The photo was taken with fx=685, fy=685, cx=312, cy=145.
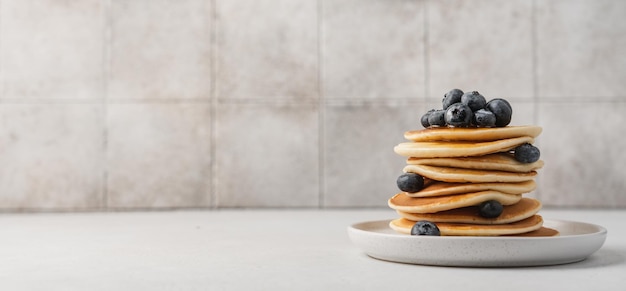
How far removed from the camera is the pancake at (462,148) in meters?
1.50

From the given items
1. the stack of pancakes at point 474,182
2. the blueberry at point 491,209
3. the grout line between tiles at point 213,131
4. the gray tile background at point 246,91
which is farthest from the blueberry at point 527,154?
the grout line between tiles at point 213,131

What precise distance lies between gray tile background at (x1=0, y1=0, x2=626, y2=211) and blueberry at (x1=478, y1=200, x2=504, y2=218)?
218 centimetres

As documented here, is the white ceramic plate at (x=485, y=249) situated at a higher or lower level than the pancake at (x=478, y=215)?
lower

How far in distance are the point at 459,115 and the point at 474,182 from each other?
0.15 meters

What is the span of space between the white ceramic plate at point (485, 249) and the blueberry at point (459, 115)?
0.89 feet

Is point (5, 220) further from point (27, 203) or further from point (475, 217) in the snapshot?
point (475, 217)

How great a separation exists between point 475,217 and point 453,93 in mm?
300

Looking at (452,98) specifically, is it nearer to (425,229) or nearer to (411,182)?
(411,182)

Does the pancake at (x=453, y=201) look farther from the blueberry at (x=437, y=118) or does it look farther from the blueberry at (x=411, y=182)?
the blueberry at (x=437, y=118)

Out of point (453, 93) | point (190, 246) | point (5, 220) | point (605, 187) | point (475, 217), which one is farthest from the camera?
point (605, 187)

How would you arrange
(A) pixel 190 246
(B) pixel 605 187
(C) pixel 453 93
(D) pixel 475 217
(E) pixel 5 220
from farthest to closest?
1. (B) pixel 605 187
2. (E) pixel 5 220
3. (A) pixel 190 246
4. (C) pixel 453 93
5. (D) pixel 475 217

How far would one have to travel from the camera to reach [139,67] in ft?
12.1

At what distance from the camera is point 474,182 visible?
1.51 m

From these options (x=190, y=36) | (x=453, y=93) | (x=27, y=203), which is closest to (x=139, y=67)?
(x=190, y=36)
